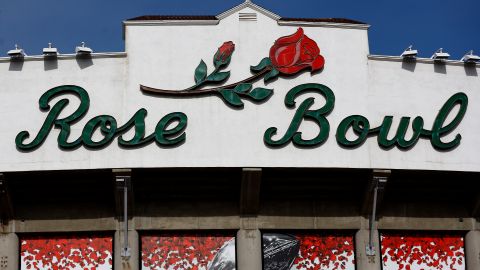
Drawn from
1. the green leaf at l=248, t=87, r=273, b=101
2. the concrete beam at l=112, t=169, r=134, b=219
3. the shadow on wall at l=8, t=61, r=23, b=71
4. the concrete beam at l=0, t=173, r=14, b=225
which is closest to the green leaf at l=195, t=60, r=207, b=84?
the green leaf at l=248, t=87, r=273, b=101

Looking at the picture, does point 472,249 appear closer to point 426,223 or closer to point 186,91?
point 426,223

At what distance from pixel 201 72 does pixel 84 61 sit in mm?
4229

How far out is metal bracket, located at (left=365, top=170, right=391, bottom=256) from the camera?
40469 millimetres

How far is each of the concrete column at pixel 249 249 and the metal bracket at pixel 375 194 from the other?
3.88m

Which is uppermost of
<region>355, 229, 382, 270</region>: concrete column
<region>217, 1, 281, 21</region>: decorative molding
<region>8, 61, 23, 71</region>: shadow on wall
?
<region>217, 1, 281, 21</region>: decorative molding

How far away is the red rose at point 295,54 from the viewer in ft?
136

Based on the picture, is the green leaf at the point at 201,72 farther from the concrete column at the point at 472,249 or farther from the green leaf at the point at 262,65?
the concrete column at the point at 472,249

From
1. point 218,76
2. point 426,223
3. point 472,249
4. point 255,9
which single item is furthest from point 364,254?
point 255,9

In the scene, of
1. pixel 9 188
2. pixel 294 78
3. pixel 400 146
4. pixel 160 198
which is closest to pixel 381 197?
pixel 400 146

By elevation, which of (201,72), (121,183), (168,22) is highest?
(168,22)

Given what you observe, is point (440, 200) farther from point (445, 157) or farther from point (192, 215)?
point (192, 215)

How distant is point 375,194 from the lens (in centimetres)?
4047

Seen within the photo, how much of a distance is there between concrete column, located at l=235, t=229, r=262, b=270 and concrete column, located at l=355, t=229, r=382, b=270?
3.53 meters

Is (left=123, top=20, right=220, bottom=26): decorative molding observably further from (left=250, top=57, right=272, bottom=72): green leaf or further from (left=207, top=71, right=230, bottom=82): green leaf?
(left=250, top=57, right=272, bottom=72): green leaf
